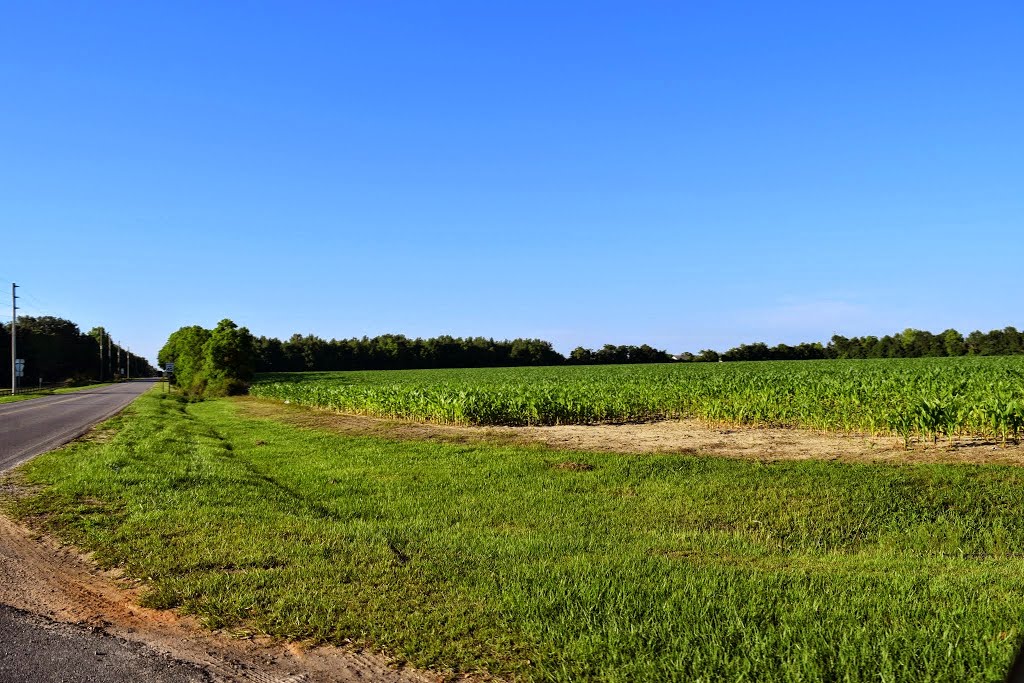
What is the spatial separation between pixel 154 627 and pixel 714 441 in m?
13.3

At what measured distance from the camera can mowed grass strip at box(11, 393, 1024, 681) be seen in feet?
15.9

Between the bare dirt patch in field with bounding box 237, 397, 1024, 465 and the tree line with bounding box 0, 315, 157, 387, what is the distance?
72740 millimetres

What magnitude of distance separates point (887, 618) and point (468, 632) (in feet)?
10.5

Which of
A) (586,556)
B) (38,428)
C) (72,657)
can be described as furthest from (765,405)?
(38,428)

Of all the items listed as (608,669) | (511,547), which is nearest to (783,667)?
(608,669)

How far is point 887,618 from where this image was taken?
17.7 ft

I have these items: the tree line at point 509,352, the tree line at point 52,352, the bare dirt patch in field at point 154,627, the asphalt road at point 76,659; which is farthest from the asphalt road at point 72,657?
the tree line at point 509,352

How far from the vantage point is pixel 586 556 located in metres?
7.45

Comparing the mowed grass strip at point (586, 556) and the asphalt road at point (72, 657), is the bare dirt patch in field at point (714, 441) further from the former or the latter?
the asphalt road at point (72, 657)

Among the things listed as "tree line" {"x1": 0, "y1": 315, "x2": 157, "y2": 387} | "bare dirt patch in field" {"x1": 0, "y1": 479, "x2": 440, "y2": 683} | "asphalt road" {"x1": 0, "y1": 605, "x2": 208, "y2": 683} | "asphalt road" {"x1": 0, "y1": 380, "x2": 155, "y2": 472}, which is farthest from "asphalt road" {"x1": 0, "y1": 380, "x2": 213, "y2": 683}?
"tree line" {"x1": 0, "y1": 315, "x2": 157, "y2": 387}

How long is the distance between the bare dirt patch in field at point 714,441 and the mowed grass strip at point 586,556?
125 centimetres

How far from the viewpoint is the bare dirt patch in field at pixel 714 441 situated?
542 inches

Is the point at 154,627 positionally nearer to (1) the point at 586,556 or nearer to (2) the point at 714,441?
(1) the point at 586,556

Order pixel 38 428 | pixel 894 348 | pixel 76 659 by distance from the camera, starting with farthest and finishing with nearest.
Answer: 1. pixel 894 348
2. pixel 38 428
3. pixel 76 659
